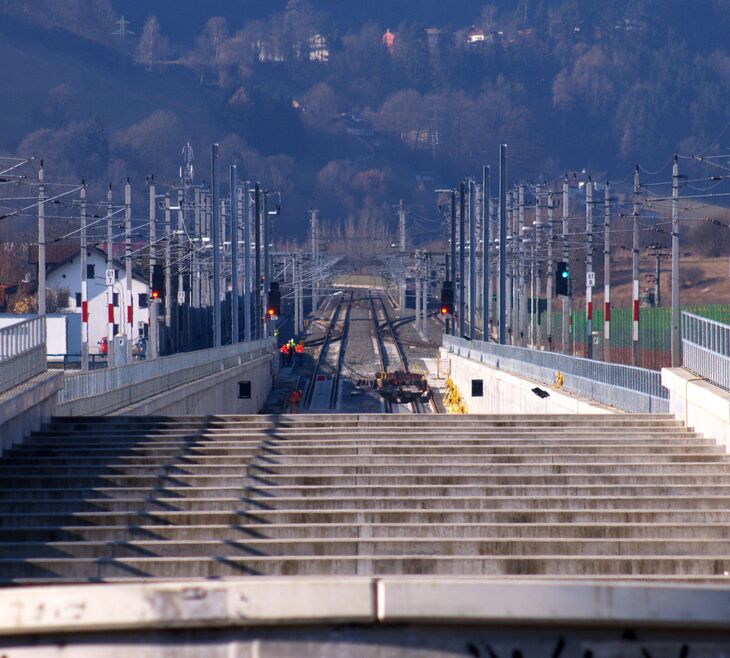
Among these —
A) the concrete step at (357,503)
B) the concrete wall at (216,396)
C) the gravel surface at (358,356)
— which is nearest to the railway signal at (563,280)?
the gravel surface at (358,356)

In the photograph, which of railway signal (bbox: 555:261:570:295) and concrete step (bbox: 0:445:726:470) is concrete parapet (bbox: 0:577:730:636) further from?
railway signal (bbox: 555:261:570:295)

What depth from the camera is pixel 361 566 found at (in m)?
13.0

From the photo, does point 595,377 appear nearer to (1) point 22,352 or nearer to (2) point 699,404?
(2) point 699,404

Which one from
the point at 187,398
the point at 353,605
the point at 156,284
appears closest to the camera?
the point at 353,605

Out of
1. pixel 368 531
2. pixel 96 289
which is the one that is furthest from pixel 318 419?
pixel 96 289

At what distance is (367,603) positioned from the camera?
24.7ft

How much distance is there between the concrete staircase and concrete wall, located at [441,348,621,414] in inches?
346

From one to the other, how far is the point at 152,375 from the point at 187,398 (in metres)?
3.94

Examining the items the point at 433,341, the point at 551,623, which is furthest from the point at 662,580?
the point at 433,341

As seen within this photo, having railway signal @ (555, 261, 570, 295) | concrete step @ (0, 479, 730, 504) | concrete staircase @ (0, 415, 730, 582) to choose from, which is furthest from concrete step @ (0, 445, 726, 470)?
railway signal @ (555, 261, 570, 295)

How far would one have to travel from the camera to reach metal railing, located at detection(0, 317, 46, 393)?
Answer: 1866cm

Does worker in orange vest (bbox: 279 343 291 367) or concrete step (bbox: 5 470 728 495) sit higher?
concrete step (bbox: 5 470 728 495)

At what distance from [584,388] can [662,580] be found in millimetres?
18632

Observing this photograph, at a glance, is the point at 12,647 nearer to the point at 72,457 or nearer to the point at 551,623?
the point at 551,623
